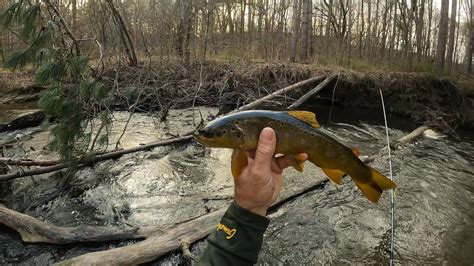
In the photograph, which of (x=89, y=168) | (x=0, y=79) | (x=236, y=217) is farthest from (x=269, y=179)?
(x=0, y=79)

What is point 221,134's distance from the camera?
167cm

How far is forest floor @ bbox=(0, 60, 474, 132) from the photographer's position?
11.5 m

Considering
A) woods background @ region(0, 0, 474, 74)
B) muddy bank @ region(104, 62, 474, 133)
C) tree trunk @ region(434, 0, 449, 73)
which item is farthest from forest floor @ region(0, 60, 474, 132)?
tree trunk @ region(434, 0, 449, 73)

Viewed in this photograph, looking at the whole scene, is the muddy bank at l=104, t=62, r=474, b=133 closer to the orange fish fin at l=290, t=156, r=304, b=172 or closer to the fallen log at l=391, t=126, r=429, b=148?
the fallen log at l=391, t=126, r=429, b=148

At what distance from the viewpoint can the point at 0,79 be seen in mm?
13688

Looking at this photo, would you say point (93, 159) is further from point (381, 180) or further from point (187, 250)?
point (381, 180)

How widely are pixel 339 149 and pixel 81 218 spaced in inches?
165

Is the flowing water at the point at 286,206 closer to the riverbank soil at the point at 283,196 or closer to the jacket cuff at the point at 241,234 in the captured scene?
the riverbank soil at the point at 283,196

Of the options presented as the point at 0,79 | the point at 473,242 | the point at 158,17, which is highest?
the point at 158,17

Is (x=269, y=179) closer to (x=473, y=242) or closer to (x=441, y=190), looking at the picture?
(x=473, y=242)

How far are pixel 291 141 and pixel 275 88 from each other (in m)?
10.5

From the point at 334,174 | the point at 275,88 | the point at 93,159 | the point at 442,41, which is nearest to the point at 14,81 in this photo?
the point at 275,88

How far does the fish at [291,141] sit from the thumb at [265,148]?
7 centimetres

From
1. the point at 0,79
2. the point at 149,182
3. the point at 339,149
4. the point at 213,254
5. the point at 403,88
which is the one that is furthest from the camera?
the point at 0,79
